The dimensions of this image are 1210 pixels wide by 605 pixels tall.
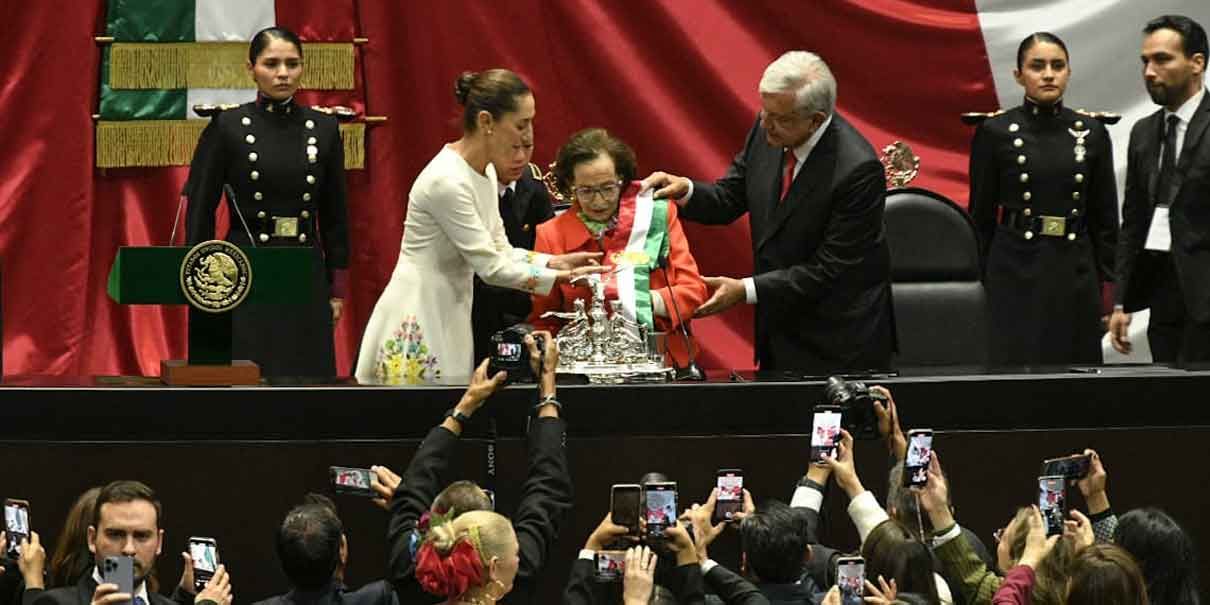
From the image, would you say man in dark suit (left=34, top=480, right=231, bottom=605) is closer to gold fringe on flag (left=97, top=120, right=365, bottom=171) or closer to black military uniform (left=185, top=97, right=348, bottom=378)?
black military uniform (left=185, top=97, right=348, bottom=378)

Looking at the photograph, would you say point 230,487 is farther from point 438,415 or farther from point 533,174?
point 533,174

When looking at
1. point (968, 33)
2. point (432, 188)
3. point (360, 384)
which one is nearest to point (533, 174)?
point (432, 188)

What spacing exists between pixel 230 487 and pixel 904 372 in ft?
5.83

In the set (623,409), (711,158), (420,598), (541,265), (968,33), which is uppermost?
(968,33)

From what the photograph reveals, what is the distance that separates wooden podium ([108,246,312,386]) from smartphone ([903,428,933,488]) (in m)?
1.70

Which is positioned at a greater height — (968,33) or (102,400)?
(968,33)

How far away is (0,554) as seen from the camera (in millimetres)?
3984

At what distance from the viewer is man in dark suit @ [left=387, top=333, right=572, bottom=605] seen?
3770 mm

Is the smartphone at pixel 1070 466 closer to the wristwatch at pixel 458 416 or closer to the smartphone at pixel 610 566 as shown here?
the smartphone at pixel 610 566

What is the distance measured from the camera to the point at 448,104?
7.53 meters

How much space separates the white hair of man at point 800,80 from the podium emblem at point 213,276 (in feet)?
5.15

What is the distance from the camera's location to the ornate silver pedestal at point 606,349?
4.84 meters

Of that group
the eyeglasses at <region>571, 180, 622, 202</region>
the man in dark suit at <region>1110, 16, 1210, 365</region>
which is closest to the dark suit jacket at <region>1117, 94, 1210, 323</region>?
the man in dark suit at <region>1110, 16, 1210, 365</region>

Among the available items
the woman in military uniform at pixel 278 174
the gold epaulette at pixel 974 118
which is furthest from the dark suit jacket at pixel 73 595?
the gold epaulette at pixel 974 118
